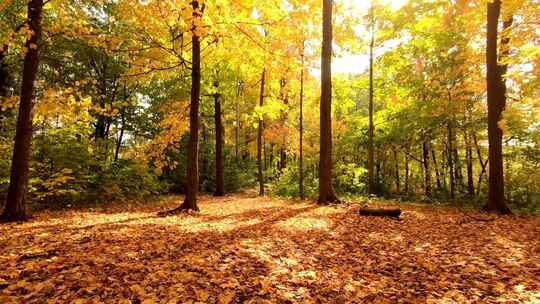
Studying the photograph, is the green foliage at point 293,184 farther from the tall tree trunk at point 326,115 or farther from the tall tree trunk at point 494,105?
the tall tree trunk at point 494,105

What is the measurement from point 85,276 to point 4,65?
16.3m

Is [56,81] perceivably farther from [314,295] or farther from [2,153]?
[314,295]

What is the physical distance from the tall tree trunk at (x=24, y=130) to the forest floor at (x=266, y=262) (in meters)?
0.66

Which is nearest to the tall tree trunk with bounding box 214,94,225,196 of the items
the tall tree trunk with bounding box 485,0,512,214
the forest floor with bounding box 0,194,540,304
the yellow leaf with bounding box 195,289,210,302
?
the forest floor with bounding box 0,194,540,304

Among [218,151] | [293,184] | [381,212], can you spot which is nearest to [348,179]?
[293,184]

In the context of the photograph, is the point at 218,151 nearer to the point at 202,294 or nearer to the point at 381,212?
the point at 381,212

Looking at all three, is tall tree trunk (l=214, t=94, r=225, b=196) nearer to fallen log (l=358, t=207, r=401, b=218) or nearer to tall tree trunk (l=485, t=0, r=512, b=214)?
fallen log (l=358, t=207, r=401, b=218)

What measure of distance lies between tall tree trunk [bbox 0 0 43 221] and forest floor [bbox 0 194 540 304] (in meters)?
0.66

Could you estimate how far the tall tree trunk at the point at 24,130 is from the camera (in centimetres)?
734

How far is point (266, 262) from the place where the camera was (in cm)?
465

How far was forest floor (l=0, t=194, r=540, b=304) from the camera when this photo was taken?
3555 mm

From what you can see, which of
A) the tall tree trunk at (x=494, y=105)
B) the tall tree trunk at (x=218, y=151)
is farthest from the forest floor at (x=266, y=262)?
the tall tree trunk at (x=218, y=151)

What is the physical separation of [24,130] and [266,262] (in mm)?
7044

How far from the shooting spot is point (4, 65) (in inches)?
574
